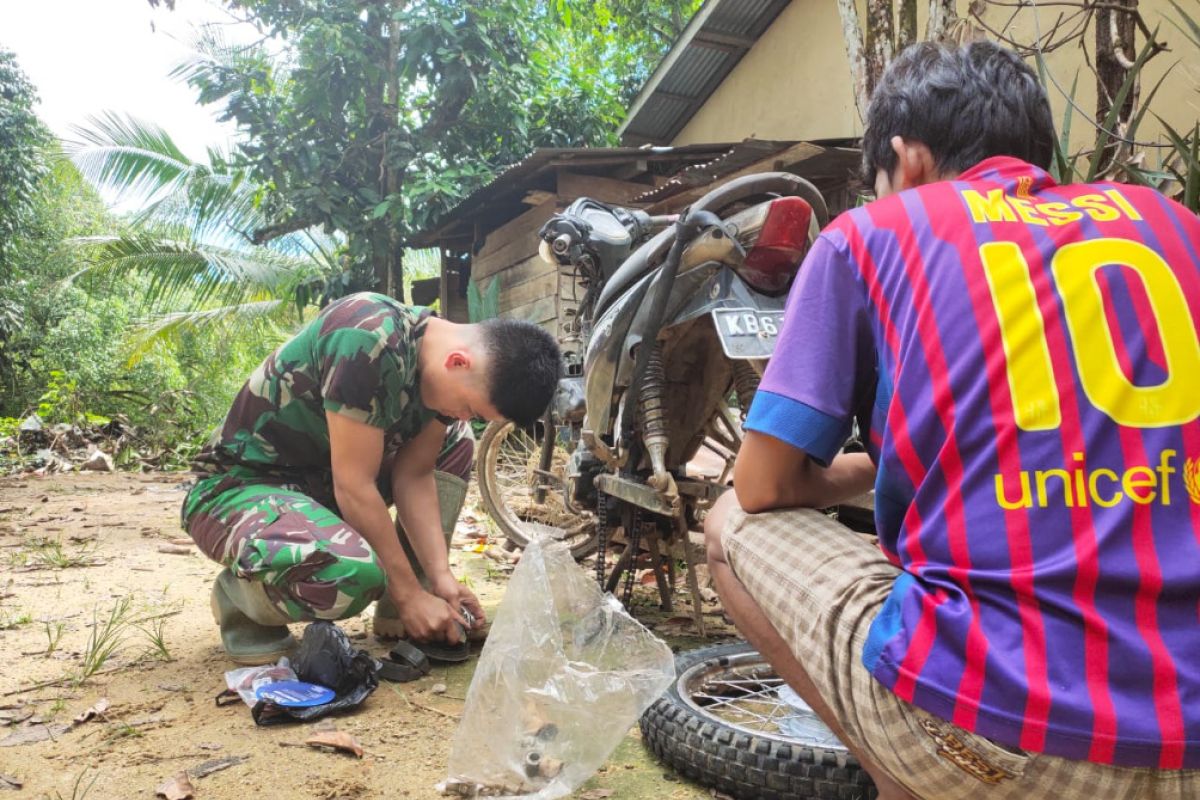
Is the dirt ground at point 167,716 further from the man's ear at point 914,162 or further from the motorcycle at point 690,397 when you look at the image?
the man's ear at point 914,162

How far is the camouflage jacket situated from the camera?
2.38m

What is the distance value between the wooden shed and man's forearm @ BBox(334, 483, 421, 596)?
3.20 metres

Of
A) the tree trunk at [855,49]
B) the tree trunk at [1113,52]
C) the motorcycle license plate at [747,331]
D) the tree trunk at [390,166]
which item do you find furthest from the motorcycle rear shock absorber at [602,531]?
the tree trunk at [390,166]

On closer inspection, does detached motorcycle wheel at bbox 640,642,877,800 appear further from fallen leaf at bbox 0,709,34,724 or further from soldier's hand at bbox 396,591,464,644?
fallen leaf at bbox 0,709,34,724

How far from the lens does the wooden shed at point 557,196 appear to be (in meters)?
6.36

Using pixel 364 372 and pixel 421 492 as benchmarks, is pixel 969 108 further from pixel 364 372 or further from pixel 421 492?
pixel 421 492

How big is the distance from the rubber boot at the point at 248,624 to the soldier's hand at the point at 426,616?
0.35m

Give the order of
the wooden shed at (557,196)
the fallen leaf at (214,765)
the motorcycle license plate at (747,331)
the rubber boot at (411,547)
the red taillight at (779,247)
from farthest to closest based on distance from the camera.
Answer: the wooden shed at (557,196) → the rubber boot at (411,547) → the red taillight at (779,247) → the motorcycle license plate at (747,331) → the fallen leaf at (214,765)

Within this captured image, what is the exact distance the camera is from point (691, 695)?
2.13 m

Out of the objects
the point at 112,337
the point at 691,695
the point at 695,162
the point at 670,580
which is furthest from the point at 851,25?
the point at 112,337

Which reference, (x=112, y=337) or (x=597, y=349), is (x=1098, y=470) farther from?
(x=112, y=337)

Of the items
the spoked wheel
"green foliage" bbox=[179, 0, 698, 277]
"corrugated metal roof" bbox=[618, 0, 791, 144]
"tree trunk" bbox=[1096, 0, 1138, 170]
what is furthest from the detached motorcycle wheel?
"green foliage" bbox=[179, 0, 698, 277]

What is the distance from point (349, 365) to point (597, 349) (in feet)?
2.39

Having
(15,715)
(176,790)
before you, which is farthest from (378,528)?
(15,715)
